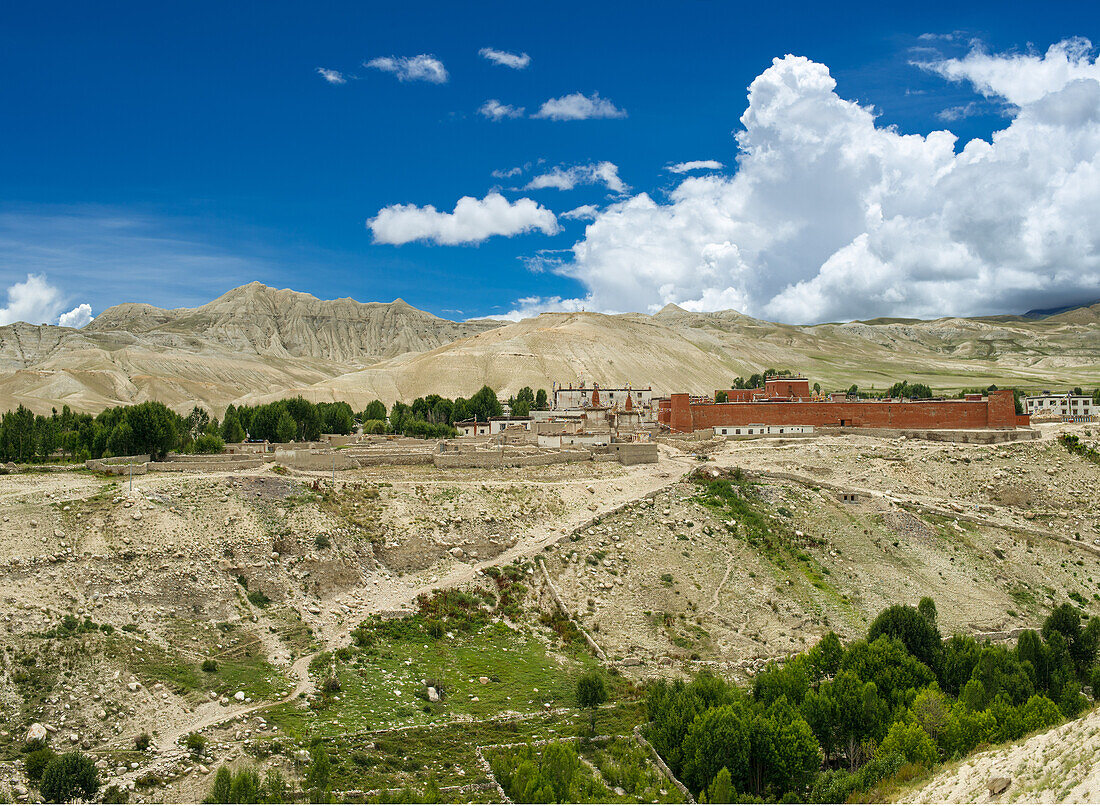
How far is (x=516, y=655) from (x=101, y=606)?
13.6 meters

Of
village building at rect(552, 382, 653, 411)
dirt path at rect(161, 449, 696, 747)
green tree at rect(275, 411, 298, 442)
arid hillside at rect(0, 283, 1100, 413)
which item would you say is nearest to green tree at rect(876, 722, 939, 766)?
dirt path at rect(161, 449, 696, 747)

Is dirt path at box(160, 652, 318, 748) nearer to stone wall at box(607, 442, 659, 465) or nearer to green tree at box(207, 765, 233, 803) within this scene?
green tree at box(207, 765, 233, 803)

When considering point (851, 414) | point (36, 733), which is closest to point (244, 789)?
point (36, 733)

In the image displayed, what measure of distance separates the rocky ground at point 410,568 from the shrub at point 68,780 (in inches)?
28.6

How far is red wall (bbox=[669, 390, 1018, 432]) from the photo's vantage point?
201 ft

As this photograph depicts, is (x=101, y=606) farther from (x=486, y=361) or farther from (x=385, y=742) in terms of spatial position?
(x=486, y=361)

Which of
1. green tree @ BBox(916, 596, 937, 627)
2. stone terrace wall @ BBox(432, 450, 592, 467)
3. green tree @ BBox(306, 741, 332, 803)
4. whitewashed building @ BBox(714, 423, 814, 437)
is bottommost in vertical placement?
green tree @ BBox(306, 741, 332, 803)

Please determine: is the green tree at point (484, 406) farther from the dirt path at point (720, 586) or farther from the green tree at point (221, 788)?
the green tree at point (221, 788)

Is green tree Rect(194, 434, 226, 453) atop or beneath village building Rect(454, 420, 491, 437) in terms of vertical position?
beneath

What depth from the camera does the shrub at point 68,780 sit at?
58.2 feet

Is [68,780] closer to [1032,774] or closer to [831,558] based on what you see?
[1032,774]

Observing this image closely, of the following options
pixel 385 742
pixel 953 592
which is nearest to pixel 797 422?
pixel 953 592

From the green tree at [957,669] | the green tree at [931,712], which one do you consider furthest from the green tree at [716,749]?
the green tree at [957,669]

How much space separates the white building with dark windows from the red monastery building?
79.1ft
